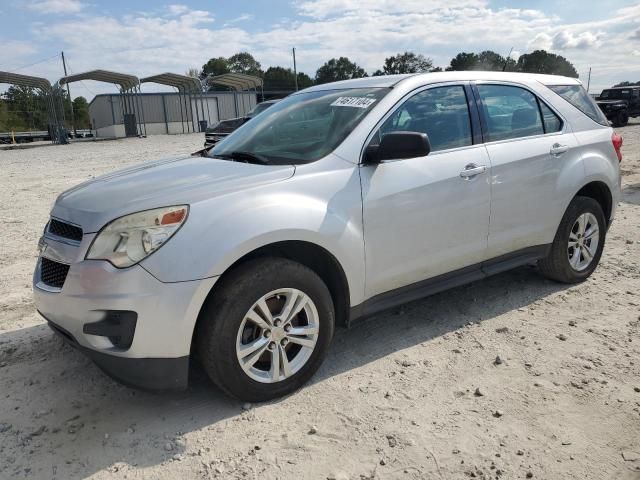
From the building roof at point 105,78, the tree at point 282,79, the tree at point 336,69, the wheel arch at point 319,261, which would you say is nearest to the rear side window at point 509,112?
the wheel arch at point 319,261

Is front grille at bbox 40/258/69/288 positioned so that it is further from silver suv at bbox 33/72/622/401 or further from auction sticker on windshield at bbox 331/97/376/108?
auction sticker on windshield at bbox 331/97/376/108

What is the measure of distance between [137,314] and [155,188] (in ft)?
2.39

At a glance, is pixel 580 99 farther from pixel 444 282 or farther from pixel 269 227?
pixel 269 227

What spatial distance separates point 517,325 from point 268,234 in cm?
215

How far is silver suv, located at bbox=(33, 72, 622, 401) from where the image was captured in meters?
2.52

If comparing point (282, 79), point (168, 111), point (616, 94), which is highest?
point (282, 79)

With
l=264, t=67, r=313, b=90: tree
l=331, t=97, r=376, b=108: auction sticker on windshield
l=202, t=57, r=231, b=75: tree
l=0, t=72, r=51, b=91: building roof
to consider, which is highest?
l=202, t=57, r=231, b=75: tree

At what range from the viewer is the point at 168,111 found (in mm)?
44594

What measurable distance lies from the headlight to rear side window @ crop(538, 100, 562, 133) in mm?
3052

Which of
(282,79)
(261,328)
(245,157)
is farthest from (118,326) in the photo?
(282,79)

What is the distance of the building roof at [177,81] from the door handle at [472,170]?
3396 cm

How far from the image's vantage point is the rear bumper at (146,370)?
2.53 m

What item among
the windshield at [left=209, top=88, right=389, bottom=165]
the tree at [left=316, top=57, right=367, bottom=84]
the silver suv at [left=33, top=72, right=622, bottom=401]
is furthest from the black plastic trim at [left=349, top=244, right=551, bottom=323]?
the tree at [left=316, top=57, right=367, bottom=84]

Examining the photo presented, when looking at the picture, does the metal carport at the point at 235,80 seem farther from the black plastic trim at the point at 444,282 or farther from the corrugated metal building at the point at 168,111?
the black plastic trim at the point at 444,282
